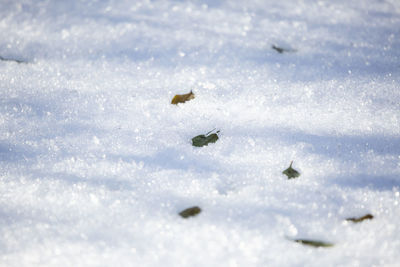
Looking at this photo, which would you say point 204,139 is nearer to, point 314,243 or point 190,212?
point 190,212

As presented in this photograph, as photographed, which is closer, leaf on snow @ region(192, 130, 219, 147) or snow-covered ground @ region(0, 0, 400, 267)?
snow-covered ground @ region(0, 0, 400, 267)

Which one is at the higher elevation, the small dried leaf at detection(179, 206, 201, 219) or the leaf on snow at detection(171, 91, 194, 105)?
the leaf on snow at detection(171, 91, 194, 105)

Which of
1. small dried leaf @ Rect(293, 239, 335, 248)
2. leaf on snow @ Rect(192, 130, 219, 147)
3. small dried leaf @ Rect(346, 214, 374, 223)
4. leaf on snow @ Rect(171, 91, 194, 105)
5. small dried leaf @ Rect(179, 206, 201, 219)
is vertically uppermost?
leaf on snow @ Rect(171, 91, 194, 105)

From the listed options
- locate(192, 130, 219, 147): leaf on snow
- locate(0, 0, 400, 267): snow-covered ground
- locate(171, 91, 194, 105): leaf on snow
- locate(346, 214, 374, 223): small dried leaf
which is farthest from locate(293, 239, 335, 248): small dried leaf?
locate(171, 91, 194, 105): leaf on snow

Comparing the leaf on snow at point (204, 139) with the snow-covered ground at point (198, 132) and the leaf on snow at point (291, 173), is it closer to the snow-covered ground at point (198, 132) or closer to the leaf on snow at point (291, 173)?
the snow-covered ground at point (198, 132)

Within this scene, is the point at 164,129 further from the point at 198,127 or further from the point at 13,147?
the point at 13,147

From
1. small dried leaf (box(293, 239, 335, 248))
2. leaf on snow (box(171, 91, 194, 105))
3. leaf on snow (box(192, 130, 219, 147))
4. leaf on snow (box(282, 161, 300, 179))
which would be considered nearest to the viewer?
small dried leaf (box(293, 239, 335, 248))

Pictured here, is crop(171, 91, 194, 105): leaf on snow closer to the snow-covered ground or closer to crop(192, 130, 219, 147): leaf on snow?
the snow-covered ground
